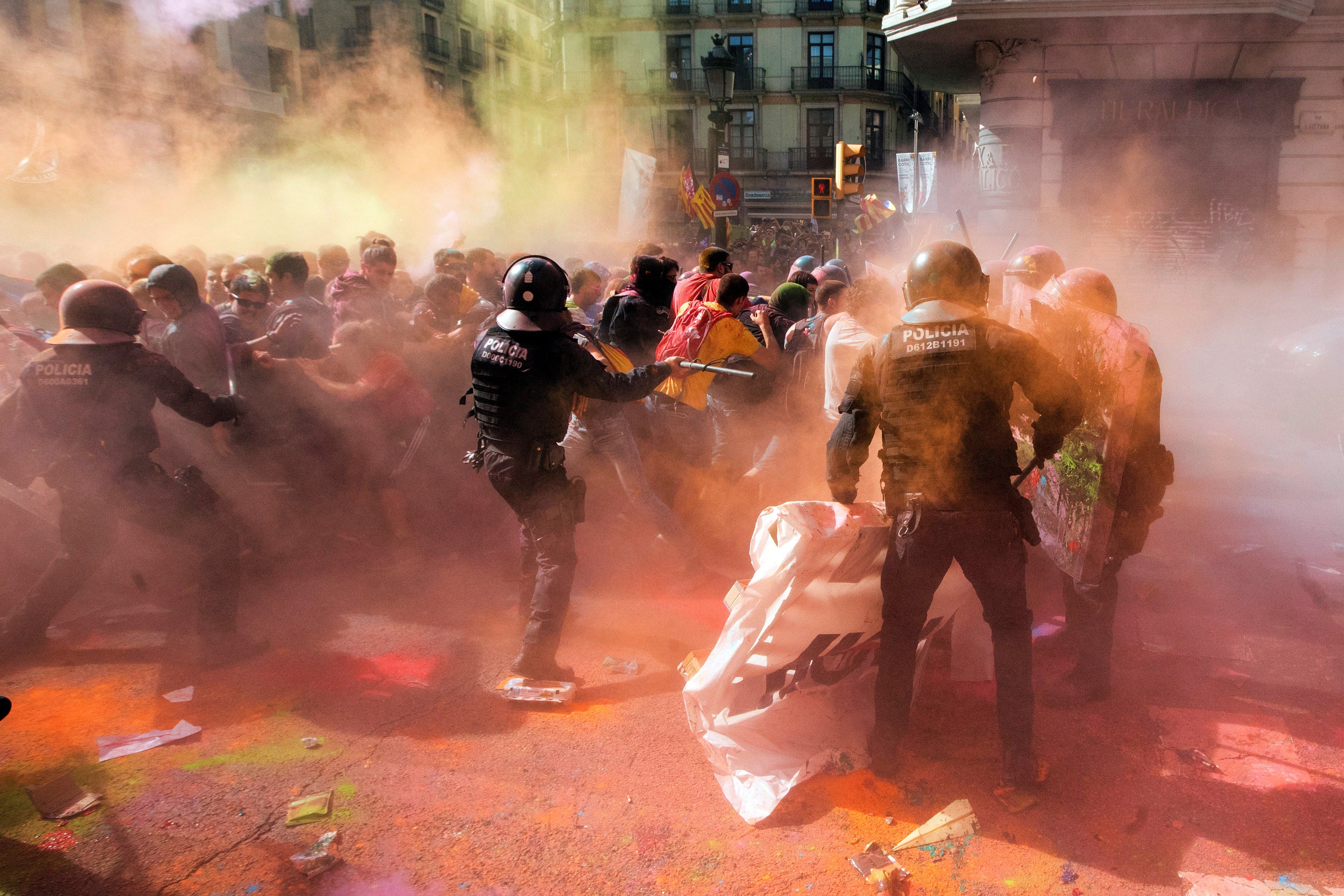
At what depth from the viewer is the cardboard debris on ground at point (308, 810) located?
2.83 metres

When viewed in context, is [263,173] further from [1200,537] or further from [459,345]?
[1200,537]

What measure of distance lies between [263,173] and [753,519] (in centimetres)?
1682

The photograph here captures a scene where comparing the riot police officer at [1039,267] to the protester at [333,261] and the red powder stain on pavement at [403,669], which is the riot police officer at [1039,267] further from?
the protester at [333,261]

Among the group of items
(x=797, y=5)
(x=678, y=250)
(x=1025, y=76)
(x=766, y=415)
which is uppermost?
(x=797, y=5)

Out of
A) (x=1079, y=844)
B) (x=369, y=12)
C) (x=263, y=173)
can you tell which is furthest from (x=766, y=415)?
(x=369, y=12)

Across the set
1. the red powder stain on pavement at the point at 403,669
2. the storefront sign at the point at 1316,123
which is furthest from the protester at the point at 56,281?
the storefront sign at the point at 1316,123

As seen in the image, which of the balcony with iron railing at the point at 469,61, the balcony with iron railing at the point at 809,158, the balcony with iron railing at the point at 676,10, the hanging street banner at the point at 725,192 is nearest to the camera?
the hanging street banner at the point at 725,192

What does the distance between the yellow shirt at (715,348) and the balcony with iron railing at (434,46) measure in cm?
2588

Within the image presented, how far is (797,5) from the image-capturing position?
3653 cm

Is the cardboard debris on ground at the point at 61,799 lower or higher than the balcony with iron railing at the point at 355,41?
lower

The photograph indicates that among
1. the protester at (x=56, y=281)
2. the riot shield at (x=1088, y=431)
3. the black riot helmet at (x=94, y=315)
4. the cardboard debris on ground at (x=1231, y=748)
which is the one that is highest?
the protester at (x=56, y=281)

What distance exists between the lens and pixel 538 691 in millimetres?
3588

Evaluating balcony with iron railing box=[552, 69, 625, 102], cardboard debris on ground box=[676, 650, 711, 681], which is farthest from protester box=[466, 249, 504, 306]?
balcony with iron railing box=[552, 69, 625, 102]

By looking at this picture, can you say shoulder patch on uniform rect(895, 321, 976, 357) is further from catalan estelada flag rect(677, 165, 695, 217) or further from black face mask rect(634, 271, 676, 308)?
catalan estelada flag rect(677, 165, 695, 217)
